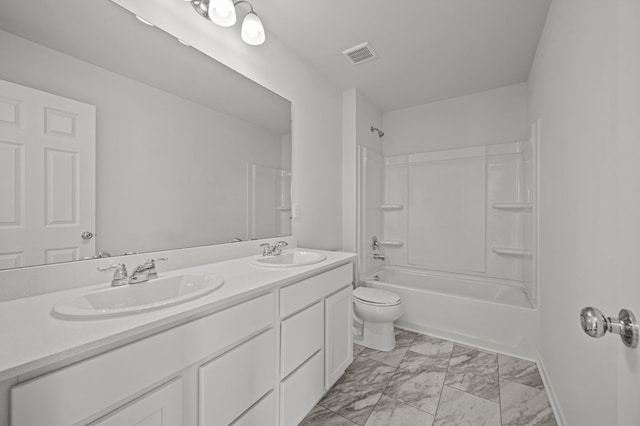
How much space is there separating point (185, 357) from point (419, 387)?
5.19 ft

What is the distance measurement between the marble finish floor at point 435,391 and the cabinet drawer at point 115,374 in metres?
0.95

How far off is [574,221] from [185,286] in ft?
5.97

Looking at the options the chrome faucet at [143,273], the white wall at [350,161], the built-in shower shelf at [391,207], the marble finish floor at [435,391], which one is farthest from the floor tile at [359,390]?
the built-in shower shelf at [391,207]

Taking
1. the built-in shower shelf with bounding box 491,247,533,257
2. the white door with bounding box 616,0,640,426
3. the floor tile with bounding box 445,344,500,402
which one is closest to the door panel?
the white door with bounding box 616,0,640,426

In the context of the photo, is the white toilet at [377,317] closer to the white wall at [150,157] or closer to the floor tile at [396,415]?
the floor tile at [396,415]

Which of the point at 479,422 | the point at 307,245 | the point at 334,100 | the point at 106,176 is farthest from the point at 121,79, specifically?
the point at 479,422

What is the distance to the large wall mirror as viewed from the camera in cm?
89

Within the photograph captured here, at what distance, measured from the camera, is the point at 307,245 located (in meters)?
2.28

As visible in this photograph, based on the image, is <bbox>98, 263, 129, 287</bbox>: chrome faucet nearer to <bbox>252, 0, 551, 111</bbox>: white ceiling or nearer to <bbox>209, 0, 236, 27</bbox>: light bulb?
<bbox>209, 0, 236, 27</bbox>: light bulb

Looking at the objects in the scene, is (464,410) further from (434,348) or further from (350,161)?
(350,161)

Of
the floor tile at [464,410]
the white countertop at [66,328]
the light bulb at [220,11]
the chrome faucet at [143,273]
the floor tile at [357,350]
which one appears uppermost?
the light bulb at [220,11]

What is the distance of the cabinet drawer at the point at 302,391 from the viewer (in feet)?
4.13

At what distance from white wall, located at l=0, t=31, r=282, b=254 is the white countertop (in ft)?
1.09

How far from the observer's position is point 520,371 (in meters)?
1.90
